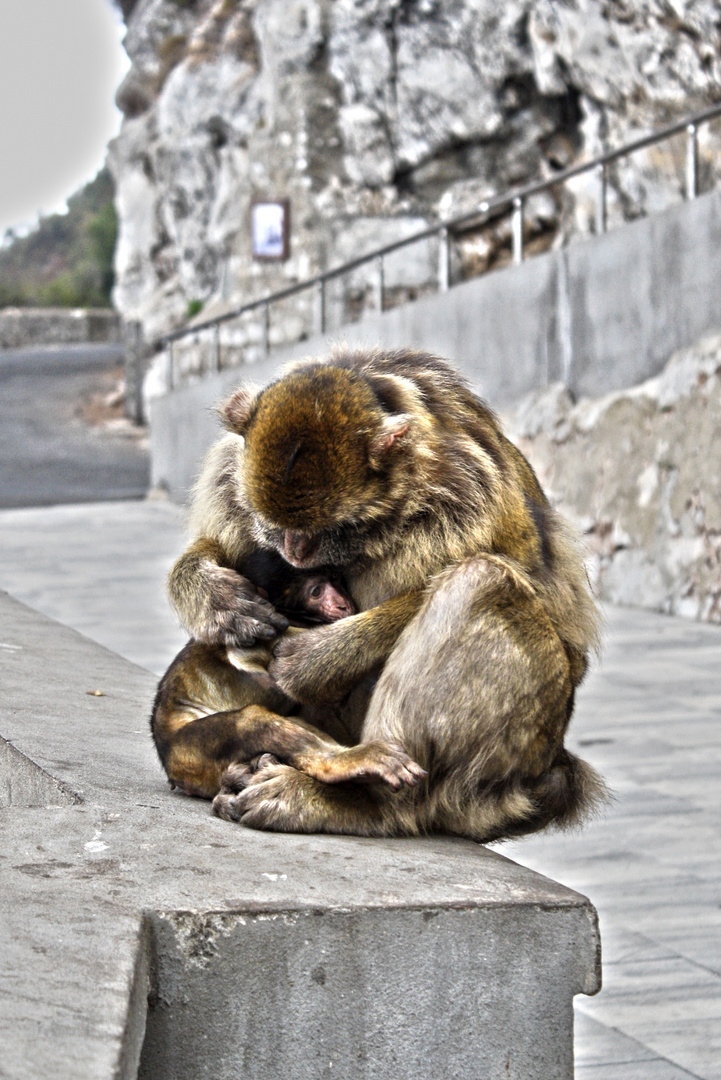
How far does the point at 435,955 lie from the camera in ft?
6.13

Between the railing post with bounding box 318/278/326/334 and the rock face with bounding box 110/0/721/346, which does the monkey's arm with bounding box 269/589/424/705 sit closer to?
the rock face with bounding box 110/0/721/346

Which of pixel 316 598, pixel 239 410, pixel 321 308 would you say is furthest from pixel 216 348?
pixel 316 598

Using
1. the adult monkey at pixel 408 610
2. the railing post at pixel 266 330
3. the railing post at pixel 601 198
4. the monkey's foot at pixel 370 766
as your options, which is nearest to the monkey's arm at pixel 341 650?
the adult monkey at pixel 408 610

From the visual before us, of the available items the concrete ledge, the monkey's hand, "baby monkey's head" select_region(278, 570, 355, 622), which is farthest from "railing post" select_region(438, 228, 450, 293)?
the concrete ledge

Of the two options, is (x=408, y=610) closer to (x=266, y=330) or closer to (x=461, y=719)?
(x=461, y=719)

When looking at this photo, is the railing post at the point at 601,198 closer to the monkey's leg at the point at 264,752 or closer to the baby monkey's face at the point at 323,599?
the baby monkey's face at the point at 323,599

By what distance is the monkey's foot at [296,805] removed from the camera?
2229 millimetres

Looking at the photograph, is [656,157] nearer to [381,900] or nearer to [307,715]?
[307,715]

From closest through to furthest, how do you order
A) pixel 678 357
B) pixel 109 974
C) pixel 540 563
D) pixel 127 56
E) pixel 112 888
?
pixel 109 974
pixel 112 888
pixel 540 563
pixel 678 357
pixel 127 56

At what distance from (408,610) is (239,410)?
50 centimetres

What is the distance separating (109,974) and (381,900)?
435 mm

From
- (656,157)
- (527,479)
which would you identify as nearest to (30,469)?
(656,157)

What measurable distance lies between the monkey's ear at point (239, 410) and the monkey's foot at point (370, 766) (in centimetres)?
62

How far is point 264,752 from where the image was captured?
229 cm
